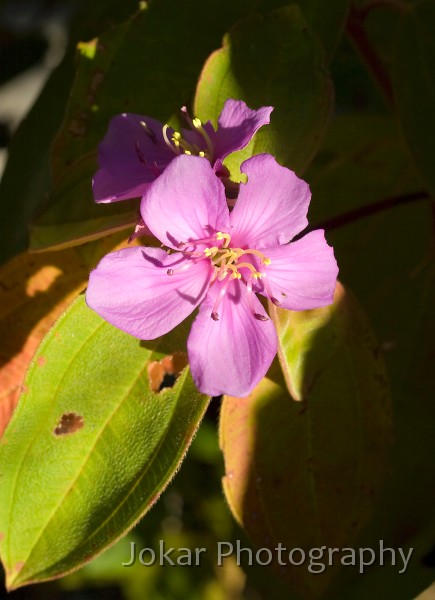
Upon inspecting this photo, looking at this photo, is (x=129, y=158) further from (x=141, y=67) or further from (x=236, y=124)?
(x=141, y=67)

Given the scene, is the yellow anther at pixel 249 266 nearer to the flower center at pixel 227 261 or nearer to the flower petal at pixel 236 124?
the flower center at pixel 227 261

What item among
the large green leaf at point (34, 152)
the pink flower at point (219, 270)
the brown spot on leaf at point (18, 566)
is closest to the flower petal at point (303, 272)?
the pink flower at point (219, 270)

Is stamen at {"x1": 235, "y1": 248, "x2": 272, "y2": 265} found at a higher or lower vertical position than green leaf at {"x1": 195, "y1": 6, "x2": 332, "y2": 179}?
lower

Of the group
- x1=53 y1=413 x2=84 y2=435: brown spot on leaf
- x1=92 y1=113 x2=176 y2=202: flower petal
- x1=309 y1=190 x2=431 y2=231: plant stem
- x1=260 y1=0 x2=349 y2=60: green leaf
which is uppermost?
x1=92 y1=113 x2=176 y2=202: flower petal

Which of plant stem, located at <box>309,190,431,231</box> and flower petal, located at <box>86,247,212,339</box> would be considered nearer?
flower petal, located at <box>86,247,212,339</box>

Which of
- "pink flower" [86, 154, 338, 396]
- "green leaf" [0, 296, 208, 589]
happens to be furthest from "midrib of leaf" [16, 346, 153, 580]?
"pink flower" [86, 154, 338, 396]

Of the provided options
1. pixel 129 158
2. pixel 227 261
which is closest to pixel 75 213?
pixel 129 158

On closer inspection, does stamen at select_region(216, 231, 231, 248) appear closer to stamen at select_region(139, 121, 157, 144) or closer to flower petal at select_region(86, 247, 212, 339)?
flower petal at select_region(86, 247, 212, 339)
